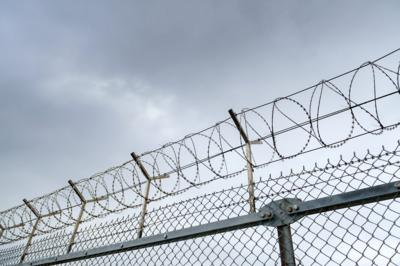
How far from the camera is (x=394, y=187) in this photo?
220cm

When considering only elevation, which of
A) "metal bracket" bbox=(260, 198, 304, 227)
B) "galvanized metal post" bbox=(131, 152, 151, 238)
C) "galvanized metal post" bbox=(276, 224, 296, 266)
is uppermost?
"galvanized metal post" bbox=(131, 152, 151, 238)

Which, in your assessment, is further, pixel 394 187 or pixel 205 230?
pixel 205 230

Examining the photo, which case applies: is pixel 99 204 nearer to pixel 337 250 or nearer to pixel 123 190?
pixel 123 190

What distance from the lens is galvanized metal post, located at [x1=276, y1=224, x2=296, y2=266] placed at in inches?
97.6

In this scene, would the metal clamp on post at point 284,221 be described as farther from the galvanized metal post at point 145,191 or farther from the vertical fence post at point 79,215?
the vertical fence post at point 79,215

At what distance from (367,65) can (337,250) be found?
2366 mm

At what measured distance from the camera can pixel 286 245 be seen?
8.29 feet

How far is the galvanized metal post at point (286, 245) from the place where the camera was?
248 cm

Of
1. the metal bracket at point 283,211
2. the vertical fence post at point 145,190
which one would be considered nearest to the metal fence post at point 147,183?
the vertical fence post at point 145,190

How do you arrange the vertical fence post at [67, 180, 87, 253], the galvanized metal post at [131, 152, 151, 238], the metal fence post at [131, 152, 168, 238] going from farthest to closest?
the vertical fence post at [67, 180, 87, 253] → the metal fence post at [131, 152, 168, 238] → the galvanized metal post at [131, 152, 151, 238]

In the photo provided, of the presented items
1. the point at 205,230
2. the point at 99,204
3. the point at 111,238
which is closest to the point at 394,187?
the point at 205,230

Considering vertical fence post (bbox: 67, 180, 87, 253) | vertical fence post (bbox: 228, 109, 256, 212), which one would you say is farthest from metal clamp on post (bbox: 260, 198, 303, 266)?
vertical fence post (bbox: 67, 180, 87, 253)

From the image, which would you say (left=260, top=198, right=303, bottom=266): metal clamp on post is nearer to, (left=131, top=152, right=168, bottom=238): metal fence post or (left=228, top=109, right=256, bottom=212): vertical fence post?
(left=228, top=109, right=256, bottom=212): vertical fence post

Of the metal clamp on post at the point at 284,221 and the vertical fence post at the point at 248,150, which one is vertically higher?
the vertical fence post at the point at 248,150
